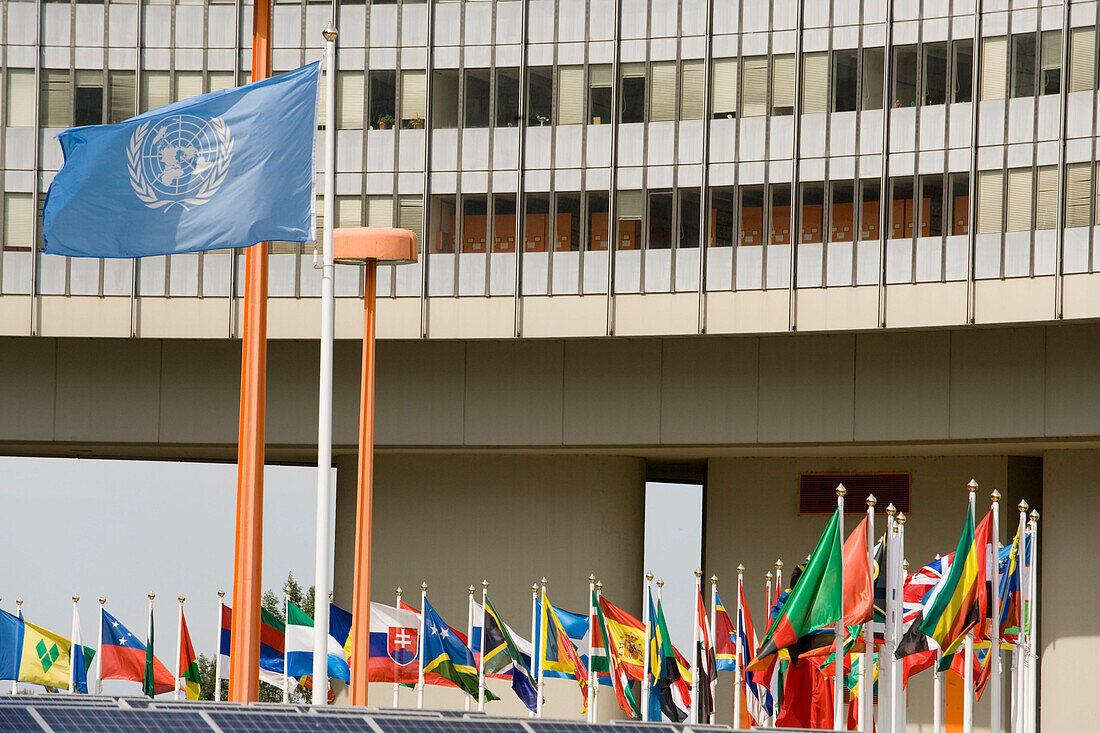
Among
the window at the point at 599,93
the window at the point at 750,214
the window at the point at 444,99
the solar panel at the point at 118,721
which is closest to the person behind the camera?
the solar panel at the point at 118,721

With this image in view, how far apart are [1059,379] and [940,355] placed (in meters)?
2.76

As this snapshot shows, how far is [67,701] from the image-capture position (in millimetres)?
13477

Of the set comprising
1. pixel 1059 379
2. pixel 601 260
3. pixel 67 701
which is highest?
pixel 601 260

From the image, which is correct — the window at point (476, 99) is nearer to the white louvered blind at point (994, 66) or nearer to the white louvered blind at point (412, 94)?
the white louvered blind at point (412, 94)

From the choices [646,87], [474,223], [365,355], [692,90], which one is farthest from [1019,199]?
[365,355]

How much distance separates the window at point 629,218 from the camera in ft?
133

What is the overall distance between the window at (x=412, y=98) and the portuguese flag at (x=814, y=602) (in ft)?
76.6

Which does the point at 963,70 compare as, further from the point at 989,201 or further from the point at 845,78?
the point at 989,201

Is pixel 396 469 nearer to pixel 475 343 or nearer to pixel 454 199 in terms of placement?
pixel 475 343

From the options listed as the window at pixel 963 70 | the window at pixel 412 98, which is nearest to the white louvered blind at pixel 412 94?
the window at pixel 412 98

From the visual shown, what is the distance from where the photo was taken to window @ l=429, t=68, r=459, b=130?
138ft

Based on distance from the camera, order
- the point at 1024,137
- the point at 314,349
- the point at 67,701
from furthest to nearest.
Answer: the point at 314,349, the point at 1024,137, the point at 67,701

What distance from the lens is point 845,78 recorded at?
129 feet

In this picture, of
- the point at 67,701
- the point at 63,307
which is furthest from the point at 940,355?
the point at 67,701
